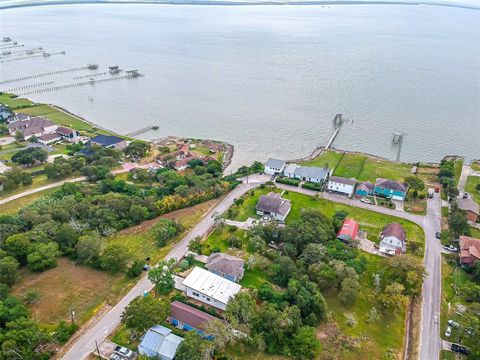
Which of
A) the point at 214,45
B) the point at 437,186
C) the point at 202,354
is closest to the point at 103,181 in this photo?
the point at 202,354

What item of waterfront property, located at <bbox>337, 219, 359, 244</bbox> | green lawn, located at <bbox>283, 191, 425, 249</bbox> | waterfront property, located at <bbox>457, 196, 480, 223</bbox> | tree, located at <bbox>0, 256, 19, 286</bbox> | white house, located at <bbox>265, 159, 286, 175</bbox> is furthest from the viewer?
white house, located at <bbox>265, 159, 286, 175</bbox>

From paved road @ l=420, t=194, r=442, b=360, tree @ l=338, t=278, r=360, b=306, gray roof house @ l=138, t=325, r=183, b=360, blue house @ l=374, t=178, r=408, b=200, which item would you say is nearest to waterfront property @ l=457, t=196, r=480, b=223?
paved road @ l=420, t=194, r=442, b=360

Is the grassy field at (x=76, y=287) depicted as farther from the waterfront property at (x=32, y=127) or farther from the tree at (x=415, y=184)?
the waterfront property at (x=32, y=127)

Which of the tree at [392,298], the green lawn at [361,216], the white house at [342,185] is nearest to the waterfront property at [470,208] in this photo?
the green lawn at [361,216]

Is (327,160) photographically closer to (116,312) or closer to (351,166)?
(351,166)

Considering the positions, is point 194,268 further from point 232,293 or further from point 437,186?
point 437,186

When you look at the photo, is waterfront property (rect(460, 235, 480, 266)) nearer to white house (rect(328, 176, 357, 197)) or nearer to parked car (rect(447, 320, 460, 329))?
parked car (rect(447, 320, 460, 329))
